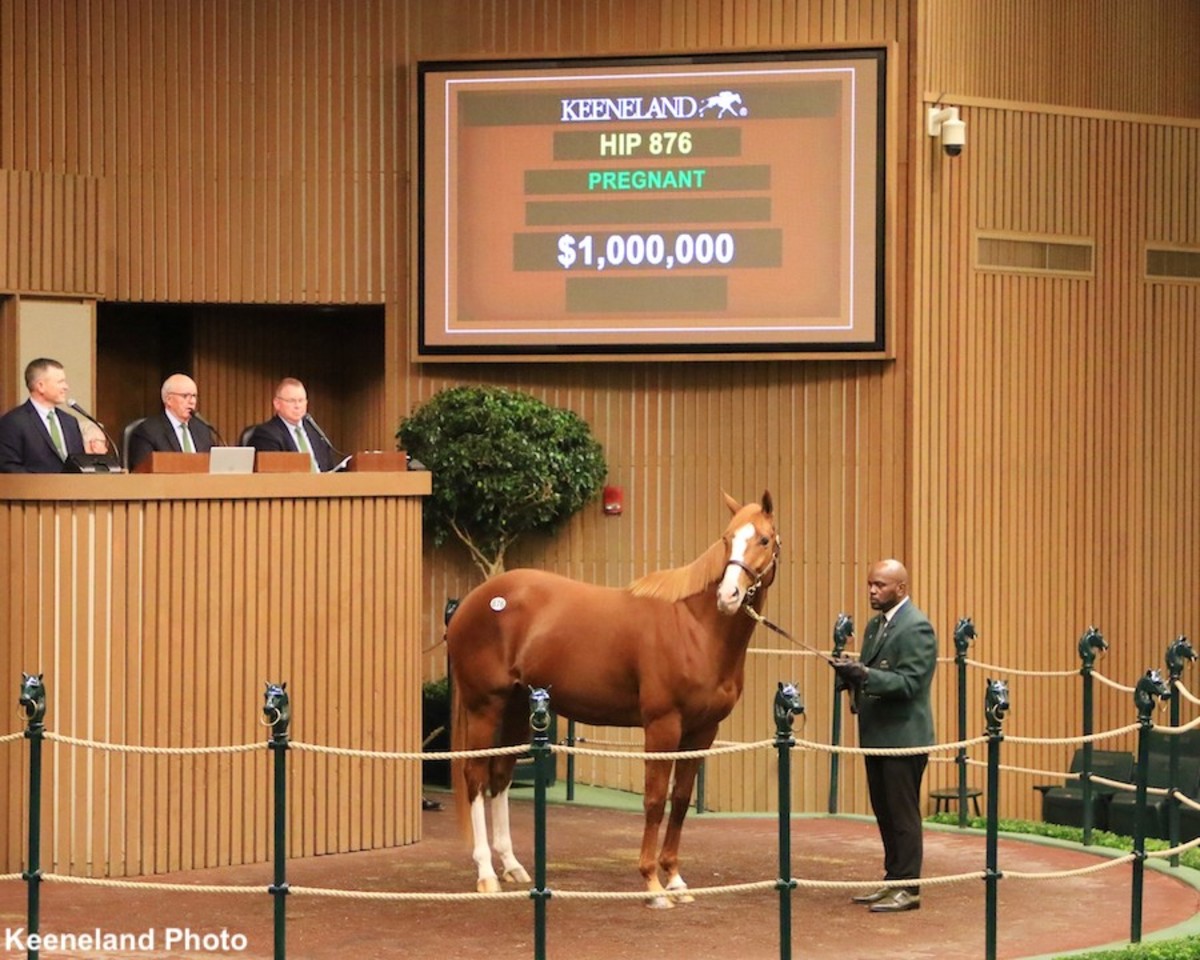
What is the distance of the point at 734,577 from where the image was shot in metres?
8.68

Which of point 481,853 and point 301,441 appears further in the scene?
point 301,441

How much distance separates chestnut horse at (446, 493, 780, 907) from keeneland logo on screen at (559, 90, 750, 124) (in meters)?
4.44

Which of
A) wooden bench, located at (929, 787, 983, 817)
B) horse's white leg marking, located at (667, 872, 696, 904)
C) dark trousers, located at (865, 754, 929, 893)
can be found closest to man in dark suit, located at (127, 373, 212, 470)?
horse's white leg marking, located at (667, 872, 696, 904)

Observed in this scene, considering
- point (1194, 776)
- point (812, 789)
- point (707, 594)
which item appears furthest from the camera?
point (812, 789)

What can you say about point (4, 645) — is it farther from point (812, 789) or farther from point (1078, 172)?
point (1078, 172)

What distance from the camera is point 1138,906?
829 centimetres

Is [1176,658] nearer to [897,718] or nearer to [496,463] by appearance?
[897,718]

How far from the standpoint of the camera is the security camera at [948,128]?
12719mm

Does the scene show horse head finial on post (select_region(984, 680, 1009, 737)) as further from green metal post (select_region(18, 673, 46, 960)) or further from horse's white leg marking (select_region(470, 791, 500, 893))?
green metal post (select_region(18, 673, 46, 960))

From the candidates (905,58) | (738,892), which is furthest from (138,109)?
(738,892)

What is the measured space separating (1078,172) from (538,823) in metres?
7.76

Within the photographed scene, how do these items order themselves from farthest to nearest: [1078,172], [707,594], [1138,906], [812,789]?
[1078,172] → [812,789] → [707,594] → [1138,906]

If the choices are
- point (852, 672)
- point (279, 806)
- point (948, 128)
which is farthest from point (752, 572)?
point (948, 128)

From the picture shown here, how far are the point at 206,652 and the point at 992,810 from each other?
3944mm
